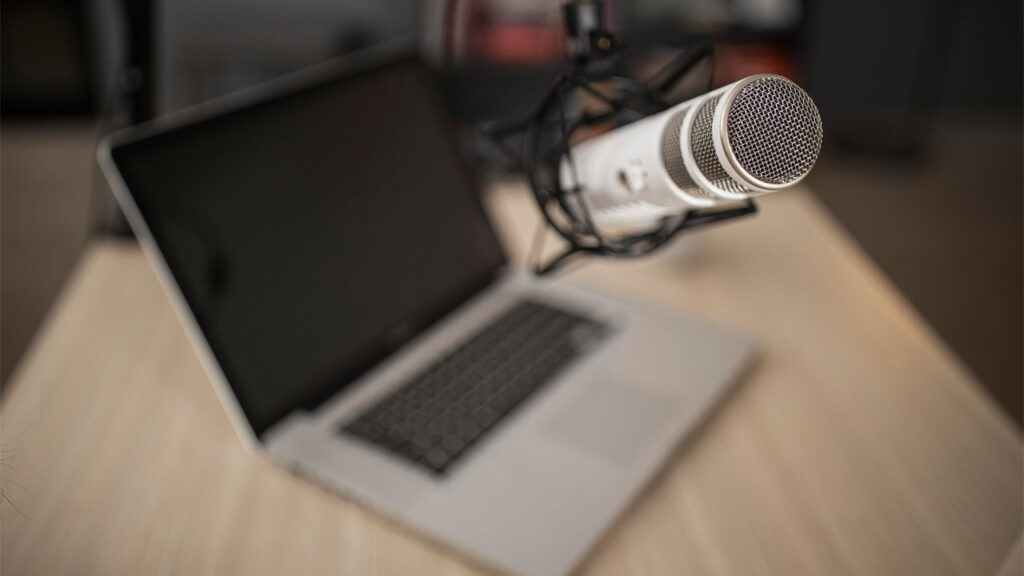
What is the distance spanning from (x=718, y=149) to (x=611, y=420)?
1.35 feet

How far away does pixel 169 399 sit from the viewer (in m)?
0.81

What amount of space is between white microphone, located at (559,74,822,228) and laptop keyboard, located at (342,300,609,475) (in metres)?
0.29

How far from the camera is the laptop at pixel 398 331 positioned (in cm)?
68

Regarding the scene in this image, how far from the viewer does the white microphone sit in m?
0.40

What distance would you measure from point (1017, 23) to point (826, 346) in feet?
1.22

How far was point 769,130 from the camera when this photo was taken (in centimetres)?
40

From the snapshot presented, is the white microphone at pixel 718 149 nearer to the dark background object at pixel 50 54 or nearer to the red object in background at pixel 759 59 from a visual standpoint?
the dark background object at pixel 50 54

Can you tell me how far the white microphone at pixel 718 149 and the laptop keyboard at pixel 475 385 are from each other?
0.29 metres

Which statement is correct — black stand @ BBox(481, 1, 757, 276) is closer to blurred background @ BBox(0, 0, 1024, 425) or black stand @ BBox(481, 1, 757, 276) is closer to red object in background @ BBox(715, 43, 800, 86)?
blurred background @ BBox(0, 0, 1024, 425)

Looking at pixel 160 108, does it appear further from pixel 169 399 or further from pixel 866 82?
pixel 866 82

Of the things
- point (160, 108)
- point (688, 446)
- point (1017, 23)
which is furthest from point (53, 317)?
point (1017, 23)

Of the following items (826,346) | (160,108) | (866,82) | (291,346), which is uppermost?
(160,108)

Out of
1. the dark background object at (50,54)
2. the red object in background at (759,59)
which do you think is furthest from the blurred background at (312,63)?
the red object in background at (759,59)

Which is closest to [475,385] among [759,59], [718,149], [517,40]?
[718,149]
